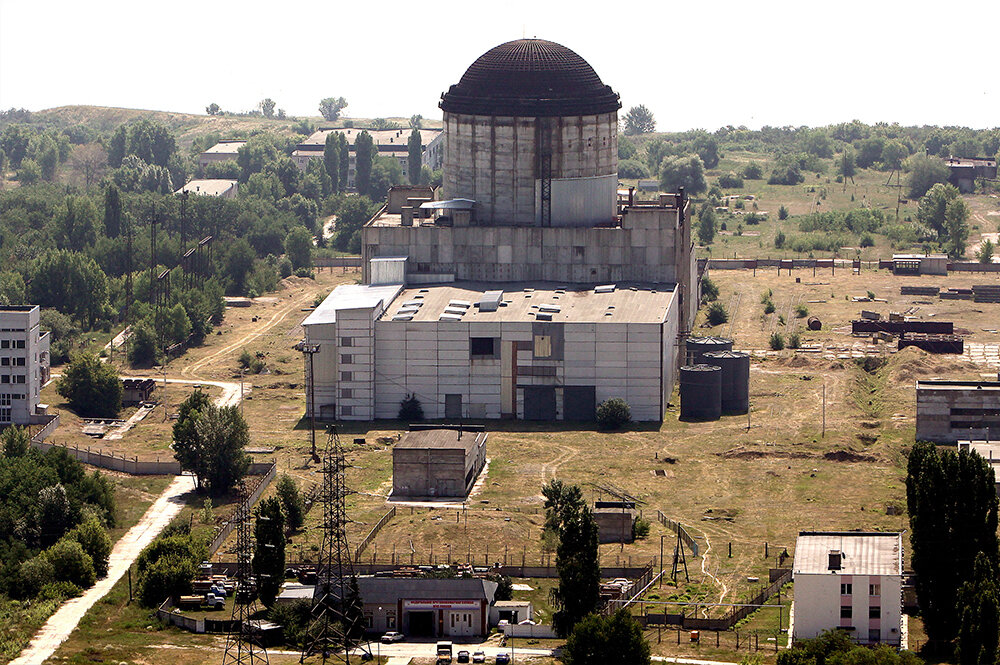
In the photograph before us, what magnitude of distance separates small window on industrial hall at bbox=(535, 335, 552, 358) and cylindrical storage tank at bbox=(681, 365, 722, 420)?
986cm

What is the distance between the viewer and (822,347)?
6181 inches

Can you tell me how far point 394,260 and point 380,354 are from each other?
14.2 metres

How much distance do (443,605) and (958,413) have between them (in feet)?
153

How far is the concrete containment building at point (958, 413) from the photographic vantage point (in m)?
127

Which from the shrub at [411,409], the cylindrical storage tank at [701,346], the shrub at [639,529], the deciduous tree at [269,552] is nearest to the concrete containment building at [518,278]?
the shrub at [411,409]

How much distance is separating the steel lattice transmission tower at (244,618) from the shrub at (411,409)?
3655 cm

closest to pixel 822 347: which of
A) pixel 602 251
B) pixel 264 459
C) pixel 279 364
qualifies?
pixel 602 251

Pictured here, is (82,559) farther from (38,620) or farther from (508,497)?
(508,497)

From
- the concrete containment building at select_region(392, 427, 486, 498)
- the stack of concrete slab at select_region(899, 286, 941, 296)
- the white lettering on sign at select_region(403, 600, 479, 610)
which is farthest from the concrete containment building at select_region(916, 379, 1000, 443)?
the stack of concrete slab at select_region(899, 286, 941, 296)

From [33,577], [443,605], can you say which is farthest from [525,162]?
Result: [443,605]

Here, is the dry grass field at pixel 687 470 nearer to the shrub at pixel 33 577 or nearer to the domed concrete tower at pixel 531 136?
the shrub at pixel 33 577

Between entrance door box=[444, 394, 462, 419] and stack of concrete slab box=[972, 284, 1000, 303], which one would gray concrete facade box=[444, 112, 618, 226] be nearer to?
entrance door box=[444, 394, 462, 419]

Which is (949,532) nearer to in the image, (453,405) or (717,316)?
(453,405)

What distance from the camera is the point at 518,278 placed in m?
147
